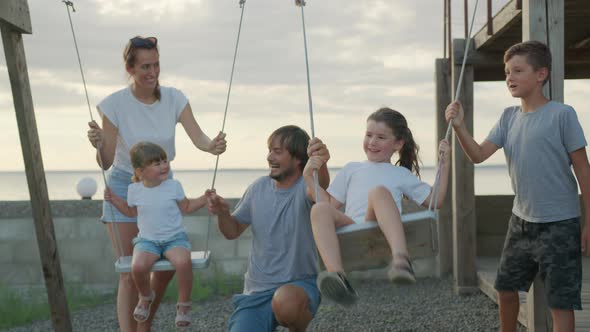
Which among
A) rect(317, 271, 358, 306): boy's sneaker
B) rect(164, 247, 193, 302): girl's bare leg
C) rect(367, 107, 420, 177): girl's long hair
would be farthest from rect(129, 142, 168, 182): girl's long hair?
rect(317, 271, 358, 306): boy's sneaker

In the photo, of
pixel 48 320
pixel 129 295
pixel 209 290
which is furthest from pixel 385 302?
pixel 129 295

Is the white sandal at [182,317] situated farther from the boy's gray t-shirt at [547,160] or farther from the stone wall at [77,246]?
the stone wall at [77,246]

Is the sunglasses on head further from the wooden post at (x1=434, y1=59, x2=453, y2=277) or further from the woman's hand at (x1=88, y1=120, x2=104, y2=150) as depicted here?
the wooden post at (x1=434, y1=59, x2=453, y2=277)

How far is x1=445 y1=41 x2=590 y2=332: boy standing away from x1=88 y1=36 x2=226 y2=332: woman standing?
1.30 metres

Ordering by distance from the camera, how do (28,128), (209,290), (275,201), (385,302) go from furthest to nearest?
(209,290) < (385,302) < (28,128) < (275,201)

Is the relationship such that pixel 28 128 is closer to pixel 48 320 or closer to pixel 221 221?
pixel 221 221

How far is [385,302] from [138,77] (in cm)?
402

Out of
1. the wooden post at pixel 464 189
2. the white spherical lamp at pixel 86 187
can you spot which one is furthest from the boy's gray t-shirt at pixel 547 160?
the white spherical lamp at pixel 86 187

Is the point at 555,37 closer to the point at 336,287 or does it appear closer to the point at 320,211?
the point at 320,211

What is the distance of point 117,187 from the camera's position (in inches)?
164

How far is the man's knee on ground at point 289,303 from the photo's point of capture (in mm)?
3586

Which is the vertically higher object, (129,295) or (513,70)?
(513,70)

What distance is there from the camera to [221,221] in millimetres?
3840

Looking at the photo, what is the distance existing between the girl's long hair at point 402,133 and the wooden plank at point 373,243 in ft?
1.83
